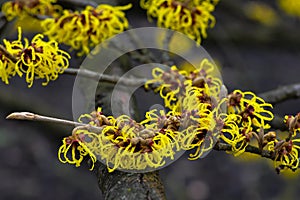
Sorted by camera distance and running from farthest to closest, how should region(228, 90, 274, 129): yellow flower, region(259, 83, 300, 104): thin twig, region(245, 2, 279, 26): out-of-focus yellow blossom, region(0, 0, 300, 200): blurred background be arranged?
region(245, 2, 279, 26): out-of-focus yellow blossom → region(0, 0, 300, 200): blurred background → region(259, 83, 300, 104): thin twig → region(228, 90, 274, 129): yellow flower

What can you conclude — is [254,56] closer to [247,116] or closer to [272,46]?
[272,46]

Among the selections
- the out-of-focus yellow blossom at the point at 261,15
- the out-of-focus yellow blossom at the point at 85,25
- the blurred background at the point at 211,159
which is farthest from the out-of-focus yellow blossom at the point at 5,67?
the out-of-focus yellow blossom at the point at 261,15

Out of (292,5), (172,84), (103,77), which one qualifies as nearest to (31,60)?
(103,77)

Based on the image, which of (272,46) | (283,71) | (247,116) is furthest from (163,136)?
(283,71)

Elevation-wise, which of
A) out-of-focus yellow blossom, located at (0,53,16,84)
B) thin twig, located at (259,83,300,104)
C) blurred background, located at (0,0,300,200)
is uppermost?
out-of-focus yellow blossom, located at (0,53,16,84)

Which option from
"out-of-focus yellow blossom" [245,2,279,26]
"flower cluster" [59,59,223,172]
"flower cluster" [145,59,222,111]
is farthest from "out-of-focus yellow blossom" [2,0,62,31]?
"out-of-focus yellow blossom" [245,2,279,26]

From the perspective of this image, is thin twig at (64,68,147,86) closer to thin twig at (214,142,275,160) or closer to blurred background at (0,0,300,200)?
thin twig at (214,142,275,160)
